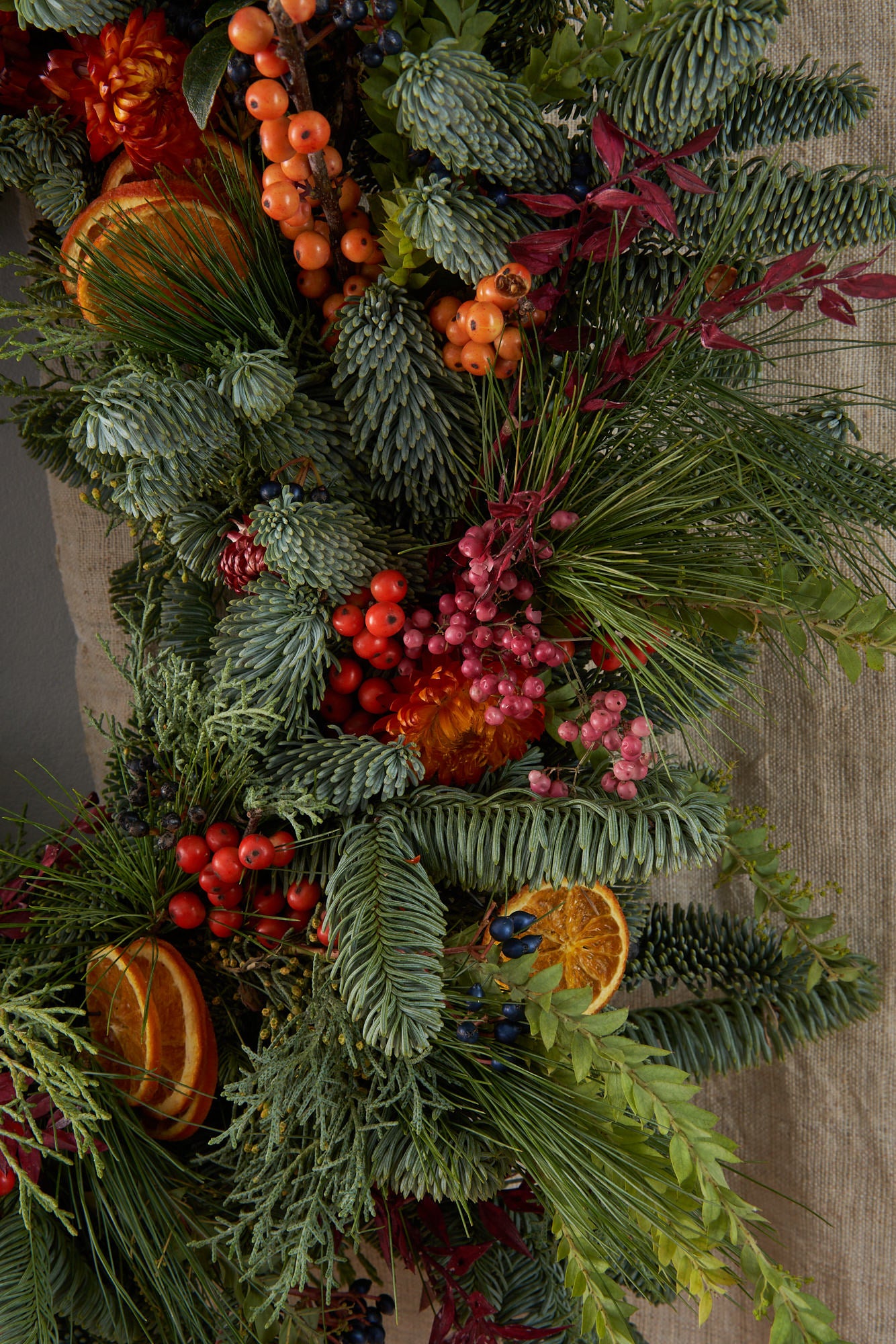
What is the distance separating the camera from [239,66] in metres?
0.41

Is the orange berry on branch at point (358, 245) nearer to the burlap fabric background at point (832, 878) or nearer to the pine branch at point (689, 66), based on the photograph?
the pine branch at point (689, 66)

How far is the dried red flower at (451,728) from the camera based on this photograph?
0.48 metres

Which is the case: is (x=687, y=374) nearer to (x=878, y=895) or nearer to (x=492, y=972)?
(x=492, y=972)

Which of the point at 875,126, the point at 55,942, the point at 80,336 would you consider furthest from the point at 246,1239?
the point at 875,126

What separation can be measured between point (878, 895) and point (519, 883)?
41 cm

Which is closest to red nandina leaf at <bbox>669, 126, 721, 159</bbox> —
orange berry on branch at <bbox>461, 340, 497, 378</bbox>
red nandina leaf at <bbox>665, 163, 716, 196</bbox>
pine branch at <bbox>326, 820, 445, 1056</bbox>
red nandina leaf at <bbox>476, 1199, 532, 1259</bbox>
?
red nandina leaf at <bbox>665, 163, 716, 196</bbox>

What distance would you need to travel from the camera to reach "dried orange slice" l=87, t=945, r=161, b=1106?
48 cm

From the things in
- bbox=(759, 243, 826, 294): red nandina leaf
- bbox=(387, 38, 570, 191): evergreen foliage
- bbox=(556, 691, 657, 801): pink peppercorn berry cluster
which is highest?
bbox=(387, 38, 570, 191): evergreen foliage

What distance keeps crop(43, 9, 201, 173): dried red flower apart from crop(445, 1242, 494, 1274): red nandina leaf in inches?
24.4

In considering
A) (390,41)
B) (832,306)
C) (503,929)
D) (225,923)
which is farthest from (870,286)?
(225,923)

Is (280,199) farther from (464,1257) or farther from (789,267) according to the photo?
(464,1257)

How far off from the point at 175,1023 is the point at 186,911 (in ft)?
0.19

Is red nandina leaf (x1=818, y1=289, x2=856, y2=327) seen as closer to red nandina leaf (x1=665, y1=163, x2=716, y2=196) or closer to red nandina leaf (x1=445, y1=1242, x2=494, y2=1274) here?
red nandina leaf (x1=665, y1=163, x2=716, y2=196)

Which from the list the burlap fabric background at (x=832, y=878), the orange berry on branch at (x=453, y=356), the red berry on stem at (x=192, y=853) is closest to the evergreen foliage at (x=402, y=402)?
the orange berry on branch at (x=453, y=356)
